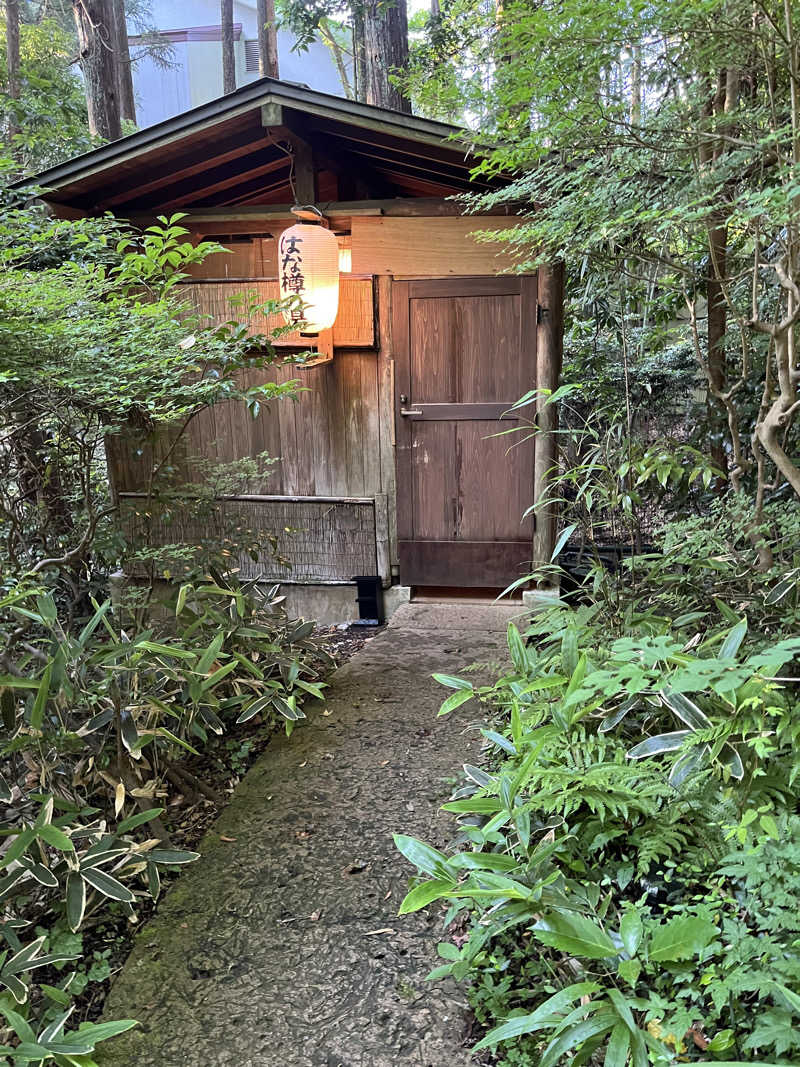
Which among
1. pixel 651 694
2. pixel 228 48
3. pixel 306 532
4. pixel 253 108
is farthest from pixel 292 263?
pixel 228 48

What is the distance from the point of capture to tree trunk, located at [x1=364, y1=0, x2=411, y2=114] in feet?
29.2

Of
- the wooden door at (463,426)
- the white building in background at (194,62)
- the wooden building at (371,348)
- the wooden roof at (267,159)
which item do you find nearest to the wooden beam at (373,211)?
the wooden building at (371,348)

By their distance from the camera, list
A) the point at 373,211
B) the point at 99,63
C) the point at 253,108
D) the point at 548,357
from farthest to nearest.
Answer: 1. the point at 99,63
2. the point at 373,211
3. the point at 548,357
4. the point at 253,108

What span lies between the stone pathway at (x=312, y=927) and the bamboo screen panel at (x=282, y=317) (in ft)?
10.0

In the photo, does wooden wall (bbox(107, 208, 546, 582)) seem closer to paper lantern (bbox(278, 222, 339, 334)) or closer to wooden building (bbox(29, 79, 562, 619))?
wooden building (bbox(29, 79, 562, 619))

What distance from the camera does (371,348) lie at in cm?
532

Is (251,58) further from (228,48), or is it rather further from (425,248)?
(425,248)

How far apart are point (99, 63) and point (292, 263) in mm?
Answer: 6863

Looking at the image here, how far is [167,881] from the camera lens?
2535 millimetres

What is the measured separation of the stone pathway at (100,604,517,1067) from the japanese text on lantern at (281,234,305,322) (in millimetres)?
2949

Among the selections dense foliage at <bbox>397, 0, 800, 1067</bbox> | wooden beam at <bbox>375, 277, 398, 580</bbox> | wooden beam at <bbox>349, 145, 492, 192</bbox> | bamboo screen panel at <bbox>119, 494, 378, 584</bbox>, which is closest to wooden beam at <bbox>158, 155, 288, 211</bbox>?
wooden beam at <bbox>349, 145, 492, 192</bbox>

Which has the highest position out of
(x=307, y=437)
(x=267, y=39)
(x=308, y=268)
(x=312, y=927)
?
(x=267, y=39)

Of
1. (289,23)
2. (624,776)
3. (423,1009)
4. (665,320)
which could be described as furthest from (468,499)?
(289,23)

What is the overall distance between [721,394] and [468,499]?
253cm
